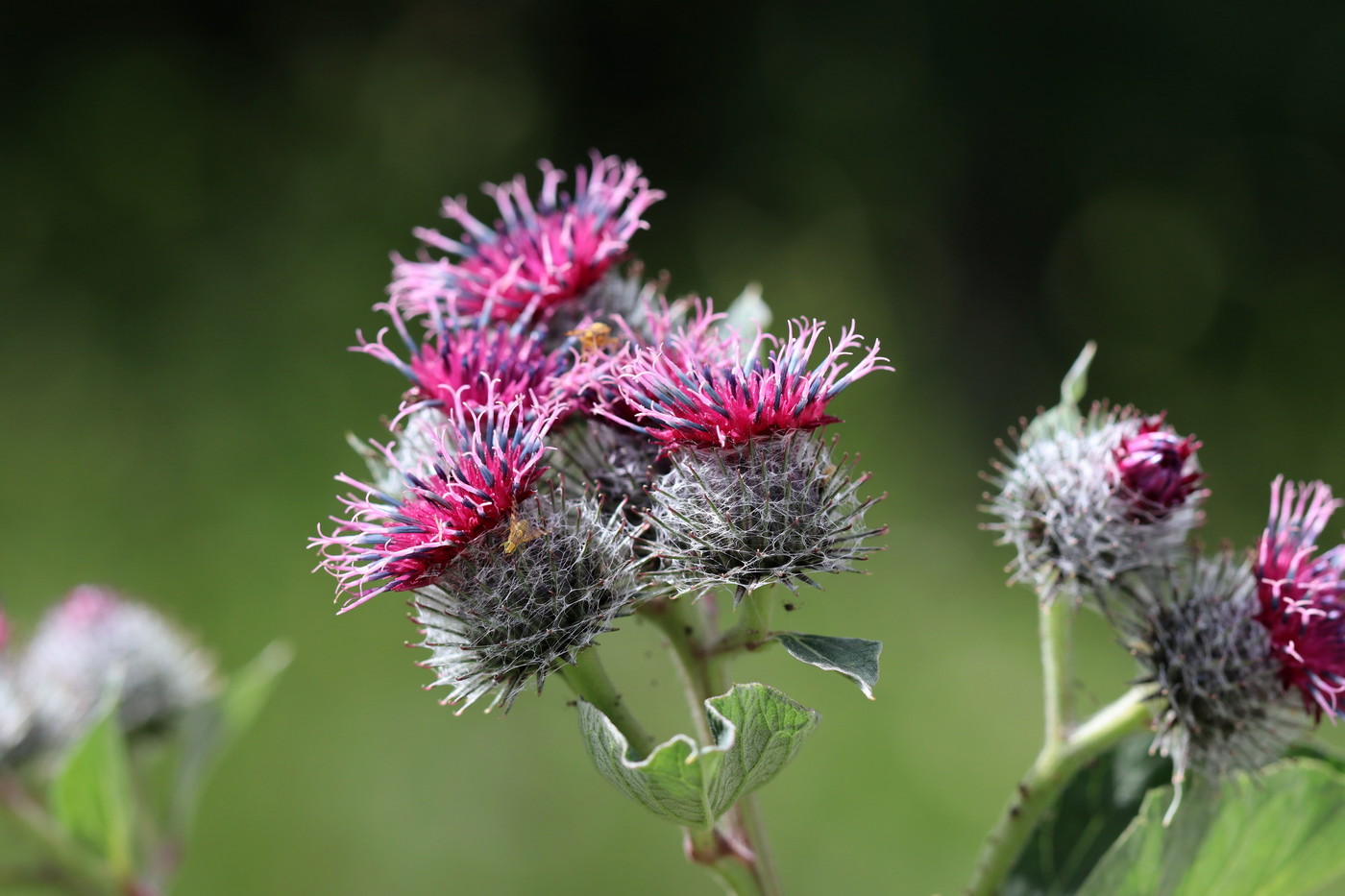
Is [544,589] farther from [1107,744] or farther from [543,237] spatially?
[1107,744]

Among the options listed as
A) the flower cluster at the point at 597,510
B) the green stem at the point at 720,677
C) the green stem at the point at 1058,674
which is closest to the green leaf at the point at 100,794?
the flower cluster at the point at 597,510

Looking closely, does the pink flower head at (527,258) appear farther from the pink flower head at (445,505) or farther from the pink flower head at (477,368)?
the pink flower head at (445,505)

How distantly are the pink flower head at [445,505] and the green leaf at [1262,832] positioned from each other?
3.79 feet

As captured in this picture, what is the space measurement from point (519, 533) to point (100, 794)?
49.9 inches

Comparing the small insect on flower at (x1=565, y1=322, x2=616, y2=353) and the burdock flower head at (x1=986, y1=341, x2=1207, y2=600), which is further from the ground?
the small insect on flower at (x1=565, y1=322, x2=616, y2=353)

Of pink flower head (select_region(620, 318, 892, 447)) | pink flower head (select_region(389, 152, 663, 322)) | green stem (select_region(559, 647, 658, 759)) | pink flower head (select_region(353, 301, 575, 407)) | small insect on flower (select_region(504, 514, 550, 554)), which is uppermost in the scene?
pink flower head (select_region(389, 152, 663, 322))

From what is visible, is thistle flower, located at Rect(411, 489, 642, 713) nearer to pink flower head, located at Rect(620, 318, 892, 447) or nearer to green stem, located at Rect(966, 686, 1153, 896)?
pink flower head, located at Rect(620, 318, 892, 447)

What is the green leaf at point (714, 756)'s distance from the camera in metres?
1.44

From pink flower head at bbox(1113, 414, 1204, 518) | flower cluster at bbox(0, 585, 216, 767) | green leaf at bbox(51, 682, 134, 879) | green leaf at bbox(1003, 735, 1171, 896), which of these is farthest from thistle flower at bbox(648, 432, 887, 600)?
flower cluster at bbox(0, 585, 216, 767)

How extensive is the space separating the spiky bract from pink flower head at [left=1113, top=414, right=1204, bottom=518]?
115 millimetres

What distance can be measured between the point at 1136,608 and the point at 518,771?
3.99 metres

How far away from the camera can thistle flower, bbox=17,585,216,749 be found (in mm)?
2994

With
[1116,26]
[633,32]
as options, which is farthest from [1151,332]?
[633,32]

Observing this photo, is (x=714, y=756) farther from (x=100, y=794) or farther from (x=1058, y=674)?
(x=100, y=794)
